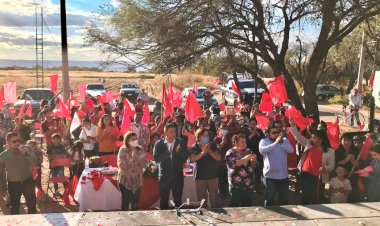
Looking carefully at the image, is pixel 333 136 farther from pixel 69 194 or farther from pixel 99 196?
pixel 69 194

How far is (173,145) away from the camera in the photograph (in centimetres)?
684

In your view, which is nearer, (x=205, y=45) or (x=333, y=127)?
(x=333, y=127)

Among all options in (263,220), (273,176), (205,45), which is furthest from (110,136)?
(263,220)

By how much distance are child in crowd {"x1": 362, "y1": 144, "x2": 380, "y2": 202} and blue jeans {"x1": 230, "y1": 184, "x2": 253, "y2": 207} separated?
2.05 metres

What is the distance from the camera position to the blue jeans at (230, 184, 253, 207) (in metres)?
6.68

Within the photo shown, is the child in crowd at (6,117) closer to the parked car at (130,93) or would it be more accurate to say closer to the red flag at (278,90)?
the red flag at (278,90)

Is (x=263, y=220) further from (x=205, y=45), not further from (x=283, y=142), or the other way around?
(x=205, y=45)

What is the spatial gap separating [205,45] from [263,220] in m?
6.46

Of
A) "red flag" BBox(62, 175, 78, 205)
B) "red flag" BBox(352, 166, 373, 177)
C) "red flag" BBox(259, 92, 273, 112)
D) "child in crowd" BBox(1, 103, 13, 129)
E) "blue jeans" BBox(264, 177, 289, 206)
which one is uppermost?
"red flag" BBox(259, 92, 273, 112)

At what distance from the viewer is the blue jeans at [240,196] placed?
6.68m

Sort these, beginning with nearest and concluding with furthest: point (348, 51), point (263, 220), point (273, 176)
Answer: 1. point (263, 220)
2. point (273, 176)
3. point (348, 51)

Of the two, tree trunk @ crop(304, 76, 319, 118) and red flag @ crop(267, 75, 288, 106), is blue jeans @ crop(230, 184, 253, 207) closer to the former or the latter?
red flag @ crop(267, 75, 288, 106)

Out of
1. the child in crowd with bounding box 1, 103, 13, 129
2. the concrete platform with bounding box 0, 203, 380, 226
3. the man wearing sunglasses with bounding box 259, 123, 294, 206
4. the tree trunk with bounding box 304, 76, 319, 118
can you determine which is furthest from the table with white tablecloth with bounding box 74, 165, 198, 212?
the child in crowd with bounding box 1, 103, 13, 129

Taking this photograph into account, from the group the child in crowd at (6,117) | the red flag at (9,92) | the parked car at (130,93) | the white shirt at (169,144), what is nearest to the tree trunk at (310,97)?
the white shirt at (169,144)
